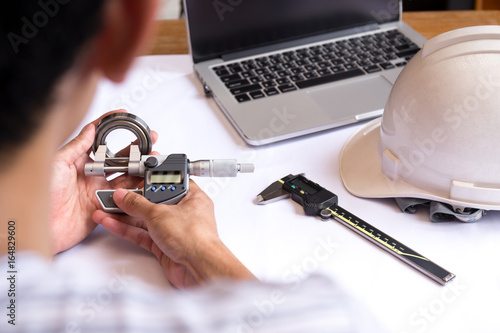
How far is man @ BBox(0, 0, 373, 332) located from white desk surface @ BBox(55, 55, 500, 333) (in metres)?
0.27

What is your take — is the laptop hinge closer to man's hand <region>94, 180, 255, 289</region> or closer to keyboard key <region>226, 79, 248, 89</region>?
keyboard key <region>226, 79, 248, 89</region>

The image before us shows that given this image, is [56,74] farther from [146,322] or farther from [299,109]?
[299,109]

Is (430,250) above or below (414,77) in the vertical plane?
below

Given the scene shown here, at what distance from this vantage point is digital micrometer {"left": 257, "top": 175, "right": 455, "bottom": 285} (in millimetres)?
839

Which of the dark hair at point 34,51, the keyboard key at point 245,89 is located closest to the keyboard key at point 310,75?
the keyboard key at point 245,89

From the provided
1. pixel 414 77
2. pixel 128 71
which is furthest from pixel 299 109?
pixel 128 71

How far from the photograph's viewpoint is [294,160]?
1.06 metres

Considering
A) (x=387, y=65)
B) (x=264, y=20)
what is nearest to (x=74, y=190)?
(x=264, y=20)

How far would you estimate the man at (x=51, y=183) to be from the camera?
0.37 meters

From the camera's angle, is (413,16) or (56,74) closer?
(56,74)

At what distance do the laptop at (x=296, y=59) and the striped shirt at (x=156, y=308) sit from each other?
0.60 metres

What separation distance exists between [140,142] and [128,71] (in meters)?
0.55

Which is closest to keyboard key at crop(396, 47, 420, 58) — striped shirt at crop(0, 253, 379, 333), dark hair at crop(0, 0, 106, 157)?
striped shirt at crop(0, 253, 379, 333)

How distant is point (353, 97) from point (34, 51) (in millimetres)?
884
